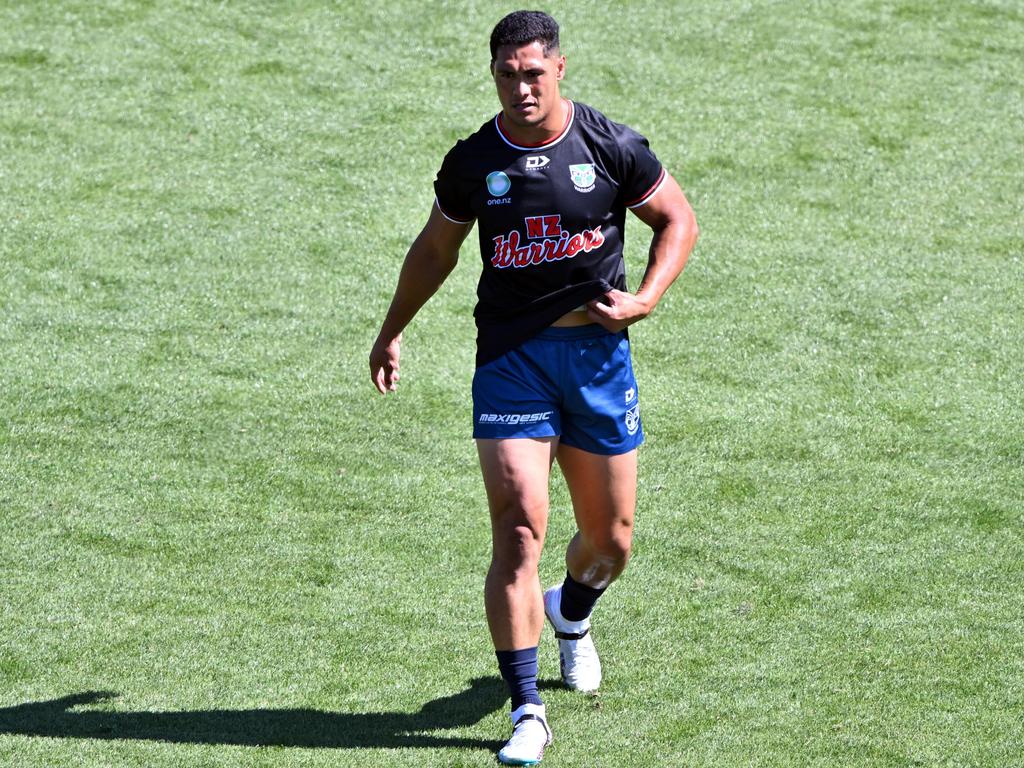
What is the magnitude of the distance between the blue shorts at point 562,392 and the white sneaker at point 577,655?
732 millimetres

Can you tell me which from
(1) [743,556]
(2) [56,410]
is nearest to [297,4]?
(2) [56,410]

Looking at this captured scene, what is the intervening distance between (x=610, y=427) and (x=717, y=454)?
8.06 ft

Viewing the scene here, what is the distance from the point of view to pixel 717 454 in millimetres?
6867

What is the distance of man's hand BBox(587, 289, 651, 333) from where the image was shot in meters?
4.34

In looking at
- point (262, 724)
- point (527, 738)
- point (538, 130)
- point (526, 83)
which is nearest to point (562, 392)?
point (538, 130)

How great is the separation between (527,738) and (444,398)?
318cm

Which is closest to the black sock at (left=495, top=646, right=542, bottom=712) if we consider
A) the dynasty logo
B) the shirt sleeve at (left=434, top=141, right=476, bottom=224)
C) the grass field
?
the grass field

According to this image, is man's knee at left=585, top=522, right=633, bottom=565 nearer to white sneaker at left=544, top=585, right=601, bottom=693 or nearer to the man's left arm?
white sneaker at left=544, top=585, right=601, bottom=693

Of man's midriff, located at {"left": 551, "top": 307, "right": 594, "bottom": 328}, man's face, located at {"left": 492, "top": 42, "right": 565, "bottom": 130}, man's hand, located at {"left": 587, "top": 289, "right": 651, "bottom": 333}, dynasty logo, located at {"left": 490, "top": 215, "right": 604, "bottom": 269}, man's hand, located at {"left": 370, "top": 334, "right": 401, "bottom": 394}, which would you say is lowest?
man's hand, located at {"left": 370, "top": 334, "right": 401, "bottom": 394}

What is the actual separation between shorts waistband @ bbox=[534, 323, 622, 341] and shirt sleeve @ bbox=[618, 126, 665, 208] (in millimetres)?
408

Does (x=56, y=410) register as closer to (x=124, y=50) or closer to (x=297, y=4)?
(x=124, y=50)

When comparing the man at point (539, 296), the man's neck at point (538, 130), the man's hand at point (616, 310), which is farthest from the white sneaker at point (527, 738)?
the man's neck at point (538, 130)

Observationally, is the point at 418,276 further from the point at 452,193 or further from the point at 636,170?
the point at 636,170

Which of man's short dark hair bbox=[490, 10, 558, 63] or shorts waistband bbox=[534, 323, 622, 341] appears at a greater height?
man's short dark hair bbox=[490, 10, 558, 63]
